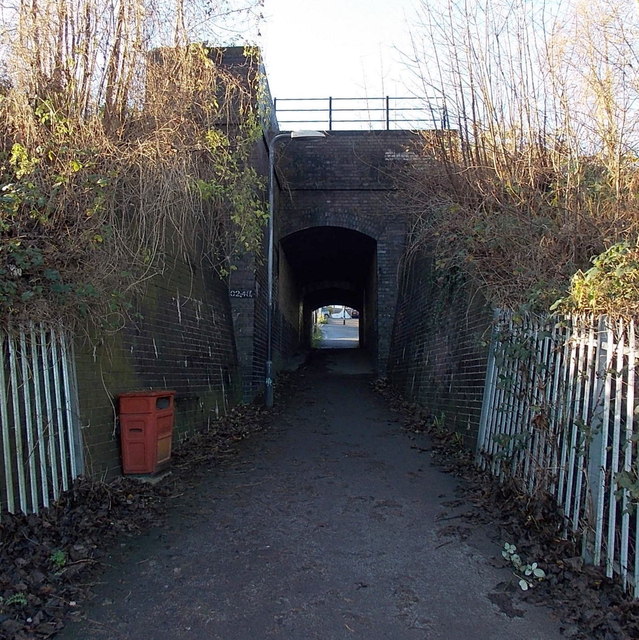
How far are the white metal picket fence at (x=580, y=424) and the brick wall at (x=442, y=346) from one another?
2.98 ft

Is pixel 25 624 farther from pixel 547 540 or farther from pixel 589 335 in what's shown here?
pixel 589 335

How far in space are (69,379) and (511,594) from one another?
158 inches

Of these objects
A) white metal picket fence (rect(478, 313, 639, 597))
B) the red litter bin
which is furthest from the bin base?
white metal picket fence (rect(478, 313, 639, 597))

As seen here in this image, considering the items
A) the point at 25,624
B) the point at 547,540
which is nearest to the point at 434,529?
the point at 547,540

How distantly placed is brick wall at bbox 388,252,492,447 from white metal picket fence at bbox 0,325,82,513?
4101mm

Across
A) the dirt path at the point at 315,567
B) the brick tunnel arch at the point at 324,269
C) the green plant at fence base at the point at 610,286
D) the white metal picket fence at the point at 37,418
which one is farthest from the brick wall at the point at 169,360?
the brick tunnel arch at the point at 324,269

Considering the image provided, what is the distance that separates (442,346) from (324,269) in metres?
13.4

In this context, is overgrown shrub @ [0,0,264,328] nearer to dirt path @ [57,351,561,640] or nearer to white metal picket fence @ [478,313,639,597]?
dirt path @ [57,351,561,640]

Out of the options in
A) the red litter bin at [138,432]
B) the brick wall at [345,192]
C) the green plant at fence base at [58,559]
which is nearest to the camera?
the green plant at fence base at [58,559]

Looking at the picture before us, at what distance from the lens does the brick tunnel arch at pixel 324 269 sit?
1630 centimetres

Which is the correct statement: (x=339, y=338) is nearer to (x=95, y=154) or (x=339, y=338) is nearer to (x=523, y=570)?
(x=95, y=154)

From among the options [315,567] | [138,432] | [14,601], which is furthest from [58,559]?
[138,432]

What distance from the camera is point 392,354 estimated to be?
1474 cm

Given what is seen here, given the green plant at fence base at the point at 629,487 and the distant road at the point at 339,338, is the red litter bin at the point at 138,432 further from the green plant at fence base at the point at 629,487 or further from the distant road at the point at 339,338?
the distant road at the point at 339,338
